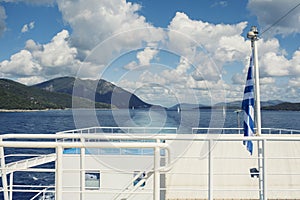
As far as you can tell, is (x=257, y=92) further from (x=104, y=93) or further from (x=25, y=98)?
(x=25, y=98)

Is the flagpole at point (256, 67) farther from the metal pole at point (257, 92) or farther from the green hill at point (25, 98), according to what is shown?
the green hill at point (25, 98)

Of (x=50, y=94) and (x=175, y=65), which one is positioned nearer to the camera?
(x=175, y=65)

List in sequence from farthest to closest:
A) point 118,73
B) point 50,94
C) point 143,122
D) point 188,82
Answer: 1. point 50,94
2. point 143,122
3. point 188,82
4. point 118,73

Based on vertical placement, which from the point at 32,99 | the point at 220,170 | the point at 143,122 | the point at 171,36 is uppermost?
the point at 32,99

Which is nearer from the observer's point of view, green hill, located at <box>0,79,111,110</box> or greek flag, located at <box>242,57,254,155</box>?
greek flag, located at <box>242,57,254,155</box>

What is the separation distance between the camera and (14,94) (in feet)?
354

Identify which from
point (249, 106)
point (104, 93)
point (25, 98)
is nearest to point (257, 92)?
point (249, 106)

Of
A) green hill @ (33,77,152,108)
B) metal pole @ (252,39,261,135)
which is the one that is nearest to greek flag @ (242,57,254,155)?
metal pole @ (252,39,261,135)

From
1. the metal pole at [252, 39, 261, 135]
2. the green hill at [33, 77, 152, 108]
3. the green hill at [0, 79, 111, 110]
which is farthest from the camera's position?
the green hill at [0, 79, 111, 110]

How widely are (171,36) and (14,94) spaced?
112872mm

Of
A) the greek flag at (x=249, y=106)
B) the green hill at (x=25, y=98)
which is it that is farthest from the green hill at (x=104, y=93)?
the green hill at (x=25, y=98)

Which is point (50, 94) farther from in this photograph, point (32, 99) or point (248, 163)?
point (248, 163)

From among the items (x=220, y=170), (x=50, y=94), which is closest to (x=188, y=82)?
(x=220, y=170)

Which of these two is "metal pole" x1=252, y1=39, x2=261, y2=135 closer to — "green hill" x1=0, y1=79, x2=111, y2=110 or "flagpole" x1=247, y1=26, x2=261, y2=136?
"flagpole" x1=247, y1=26, x2=261, y2=136
